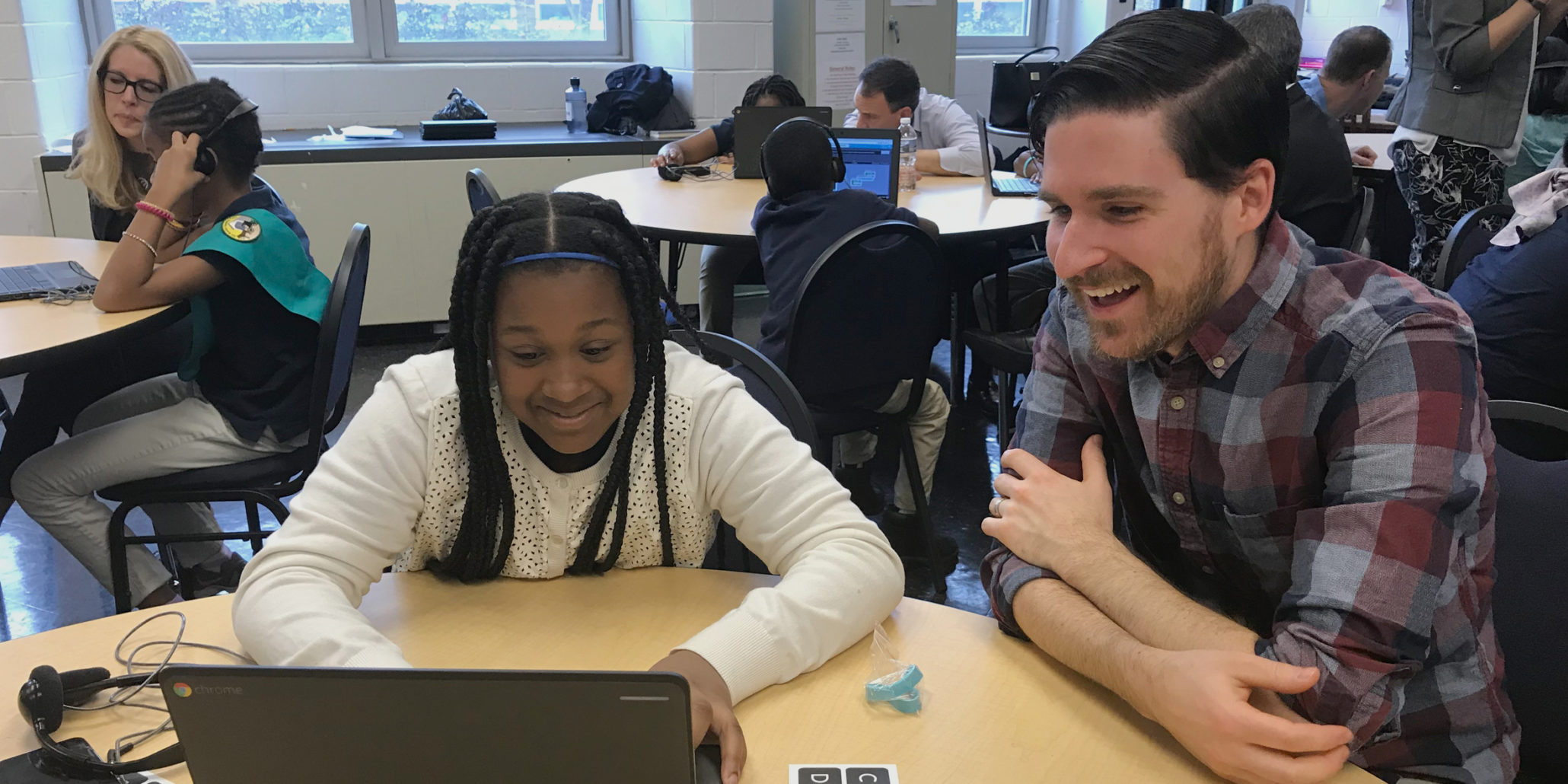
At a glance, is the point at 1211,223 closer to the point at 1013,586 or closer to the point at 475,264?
the point at 1013,586

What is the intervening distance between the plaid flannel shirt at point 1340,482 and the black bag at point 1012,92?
4164 millimetres

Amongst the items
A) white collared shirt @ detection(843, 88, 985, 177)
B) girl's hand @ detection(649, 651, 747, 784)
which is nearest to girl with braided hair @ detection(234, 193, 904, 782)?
girl's hand @ detection(649, 651, 747, 784)

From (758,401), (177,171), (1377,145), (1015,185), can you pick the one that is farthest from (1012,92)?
(758,401)

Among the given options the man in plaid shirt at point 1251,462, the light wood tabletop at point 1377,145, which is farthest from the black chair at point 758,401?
the light wood tabletop at point 1377,145

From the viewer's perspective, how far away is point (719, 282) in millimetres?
3912

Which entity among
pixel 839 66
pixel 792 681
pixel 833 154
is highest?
pixel 839 66

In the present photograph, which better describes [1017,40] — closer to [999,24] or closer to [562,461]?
[999,24]

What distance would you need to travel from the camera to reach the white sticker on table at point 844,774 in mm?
874

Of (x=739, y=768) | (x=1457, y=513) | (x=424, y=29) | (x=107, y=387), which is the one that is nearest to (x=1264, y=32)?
(x=1457, y=513)

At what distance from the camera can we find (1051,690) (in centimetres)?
101

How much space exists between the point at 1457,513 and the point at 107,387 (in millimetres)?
2730

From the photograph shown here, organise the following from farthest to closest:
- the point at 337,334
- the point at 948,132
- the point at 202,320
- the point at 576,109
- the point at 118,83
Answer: the point at 576,109
the point at 948,132
the point at 118,83
the point at 202,320
the point at 337,334

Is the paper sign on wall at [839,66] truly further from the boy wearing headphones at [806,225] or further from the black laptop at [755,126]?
the boy wearing headphones at [806,225]

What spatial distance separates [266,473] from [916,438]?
1475mm
